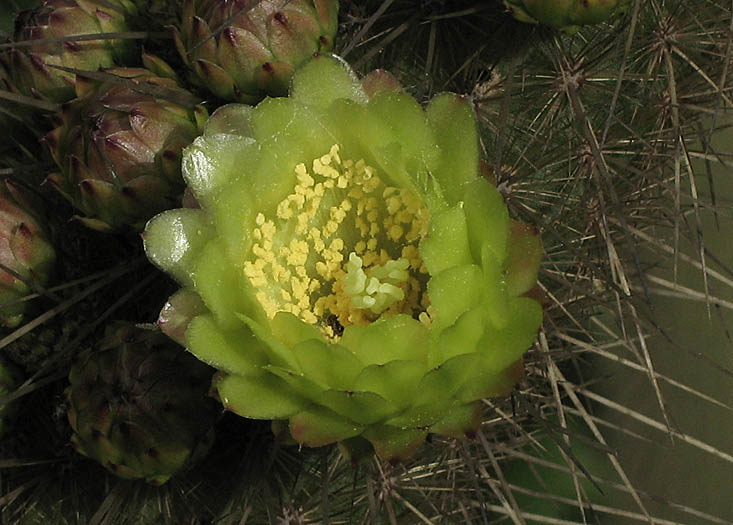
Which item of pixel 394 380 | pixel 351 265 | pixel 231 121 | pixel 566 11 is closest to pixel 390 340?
pixel 394 380

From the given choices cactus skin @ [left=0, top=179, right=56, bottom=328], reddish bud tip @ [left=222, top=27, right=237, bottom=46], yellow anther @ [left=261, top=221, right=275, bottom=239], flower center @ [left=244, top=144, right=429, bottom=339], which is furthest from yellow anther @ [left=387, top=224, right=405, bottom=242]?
cactus skin @ [left=0, top=179, right=56, bottom=328]

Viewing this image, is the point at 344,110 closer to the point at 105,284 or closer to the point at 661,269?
the point at 105,284

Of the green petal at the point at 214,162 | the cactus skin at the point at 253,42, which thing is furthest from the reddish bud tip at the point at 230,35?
the green petal at the point at 214,162

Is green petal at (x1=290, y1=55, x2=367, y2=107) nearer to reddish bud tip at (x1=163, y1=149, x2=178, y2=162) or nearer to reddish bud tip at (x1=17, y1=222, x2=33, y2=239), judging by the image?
reddish bud tip at (x1=163, y1=149, x2=178, y2=162)

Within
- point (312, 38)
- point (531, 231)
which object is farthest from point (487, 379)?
point (312, 38)

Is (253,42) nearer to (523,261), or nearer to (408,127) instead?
(408,127)

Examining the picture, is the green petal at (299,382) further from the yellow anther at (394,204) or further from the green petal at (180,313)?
the yellow anther at (394,204)
